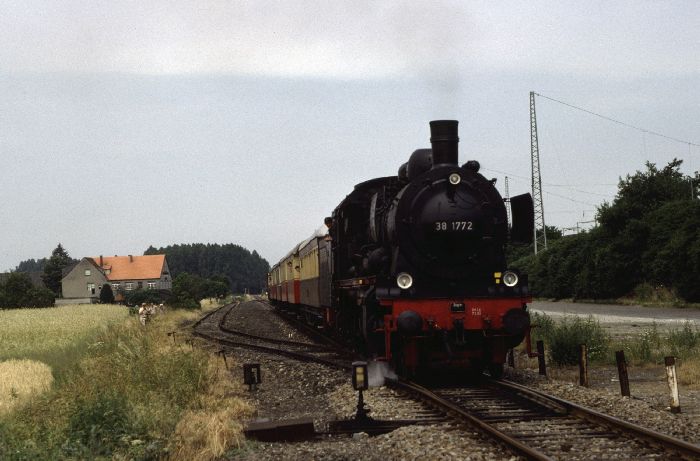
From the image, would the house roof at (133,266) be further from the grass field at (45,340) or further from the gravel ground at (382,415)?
the gravel ground at (382,415)

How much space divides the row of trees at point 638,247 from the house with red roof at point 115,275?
6610cm

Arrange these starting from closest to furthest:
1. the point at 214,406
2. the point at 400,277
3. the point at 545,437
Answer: the point at 545,437 → the point at 214,406 → the point at 400,277

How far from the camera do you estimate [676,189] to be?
40.6 meters

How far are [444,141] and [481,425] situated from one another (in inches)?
198

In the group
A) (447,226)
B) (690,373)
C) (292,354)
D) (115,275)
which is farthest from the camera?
(115,275)

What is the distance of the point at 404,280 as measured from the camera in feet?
36.3

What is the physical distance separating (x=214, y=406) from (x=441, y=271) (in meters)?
3.86

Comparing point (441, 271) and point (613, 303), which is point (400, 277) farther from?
point (613, 303)

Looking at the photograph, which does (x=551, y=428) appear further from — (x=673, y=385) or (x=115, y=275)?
(x=115, y=275)

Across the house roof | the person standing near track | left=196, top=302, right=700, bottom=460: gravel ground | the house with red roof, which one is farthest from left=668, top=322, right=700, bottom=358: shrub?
the house roof

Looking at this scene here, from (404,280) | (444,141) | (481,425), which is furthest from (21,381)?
(481,425)

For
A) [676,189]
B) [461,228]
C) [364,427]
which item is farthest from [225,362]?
[676,189]

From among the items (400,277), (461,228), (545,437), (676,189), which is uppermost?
(676,189)

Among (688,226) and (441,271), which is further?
(688,226)
